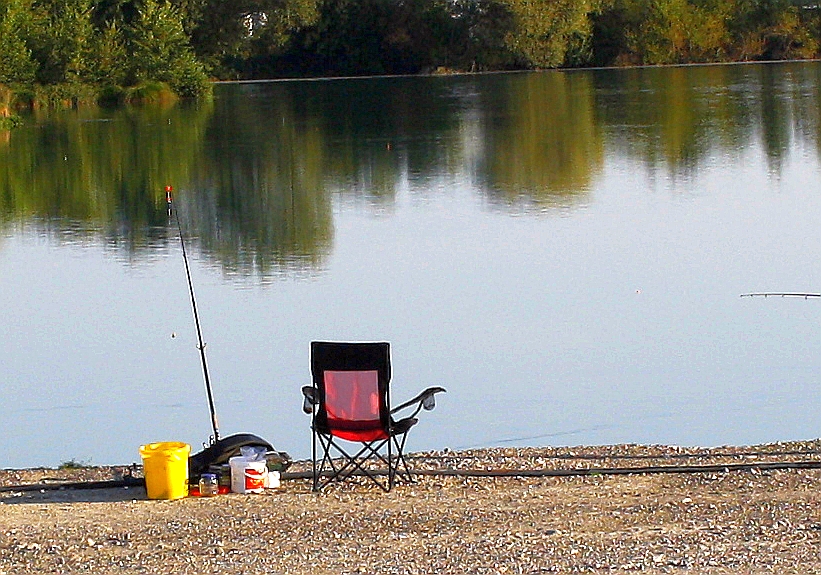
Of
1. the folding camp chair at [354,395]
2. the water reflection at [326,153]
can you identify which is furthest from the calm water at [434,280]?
the folding camp chair at [354,395]

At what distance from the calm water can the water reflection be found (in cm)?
9

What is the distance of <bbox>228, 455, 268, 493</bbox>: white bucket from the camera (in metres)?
5.18

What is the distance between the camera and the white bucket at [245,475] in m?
5.18

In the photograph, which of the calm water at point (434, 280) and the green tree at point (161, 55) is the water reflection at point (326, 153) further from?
the green tree at point (161, 55)

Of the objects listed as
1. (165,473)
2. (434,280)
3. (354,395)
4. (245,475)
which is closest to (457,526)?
(354,395)

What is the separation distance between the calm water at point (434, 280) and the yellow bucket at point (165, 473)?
172 cm

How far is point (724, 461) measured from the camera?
565cm

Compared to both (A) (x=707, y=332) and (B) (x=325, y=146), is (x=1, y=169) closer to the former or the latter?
(B) (x=325, y=146)

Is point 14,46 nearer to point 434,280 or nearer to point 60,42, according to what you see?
point 60,42

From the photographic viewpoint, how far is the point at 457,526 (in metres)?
4.58

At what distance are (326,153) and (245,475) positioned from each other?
1708 cm

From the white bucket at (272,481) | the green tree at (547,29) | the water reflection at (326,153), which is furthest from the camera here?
the green tree at (547,29)

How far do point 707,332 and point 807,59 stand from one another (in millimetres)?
42603

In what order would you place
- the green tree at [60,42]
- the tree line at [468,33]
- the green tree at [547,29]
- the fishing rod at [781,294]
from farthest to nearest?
the green tree at [547,29] < the tree line at [468,33] < the green tree at [60,42] < the fishing rod at [781,294]
